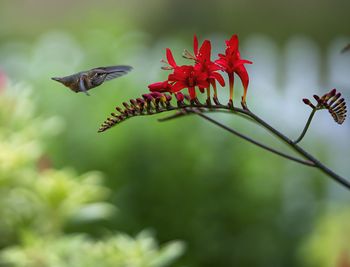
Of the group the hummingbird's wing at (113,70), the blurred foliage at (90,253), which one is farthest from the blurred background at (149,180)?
the hummingbird's wing at (113,70)

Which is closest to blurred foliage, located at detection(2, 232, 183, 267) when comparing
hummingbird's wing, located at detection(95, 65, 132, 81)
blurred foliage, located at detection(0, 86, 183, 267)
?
blurred foliage, located at detection(0, 86, 183, 267)

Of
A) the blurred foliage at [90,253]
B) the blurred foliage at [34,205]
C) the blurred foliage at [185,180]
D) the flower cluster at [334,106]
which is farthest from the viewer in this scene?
the blurred foliage at [185,180]

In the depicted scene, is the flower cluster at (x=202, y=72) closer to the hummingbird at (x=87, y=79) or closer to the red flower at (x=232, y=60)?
the red flower at (x=232, y=60)

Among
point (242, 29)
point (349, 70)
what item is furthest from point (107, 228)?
point (242, 29)

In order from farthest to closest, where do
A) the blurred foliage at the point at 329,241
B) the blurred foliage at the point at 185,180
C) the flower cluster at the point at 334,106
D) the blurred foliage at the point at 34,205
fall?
1. the blurred foliage at the point at 185,180
2. the blurred foliage at the point at 329,241
3. the blurred foliage at the point at 34,205
4. the flower cluster at the point at 334,106

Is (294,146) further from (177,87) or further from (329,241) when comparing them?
(329,241)

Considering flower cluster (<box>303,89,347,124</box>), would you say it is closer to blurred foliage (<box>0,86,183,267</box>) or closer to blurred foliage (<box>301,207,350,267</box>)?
blurred foliage (<box>0,86,183,267</box>)

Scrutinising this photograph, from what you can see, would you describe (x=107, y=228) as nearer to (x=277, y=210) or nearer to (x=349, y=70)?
(x=277, y=210)
